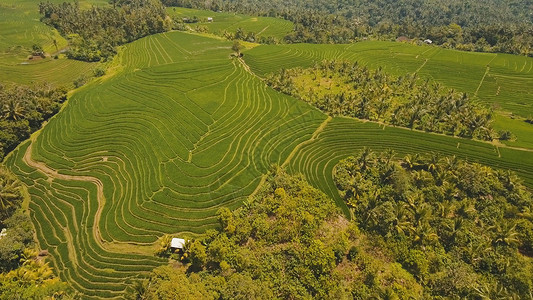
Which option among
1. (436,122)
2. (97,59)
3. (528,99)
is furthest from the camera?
(97,59)

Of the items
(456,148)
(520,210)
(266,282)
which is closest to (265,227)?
(266,282)

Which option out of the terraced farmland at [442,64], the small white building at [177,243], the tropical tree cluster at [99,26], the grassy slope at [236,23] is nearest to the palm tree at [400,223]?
the small white building at [177,243]

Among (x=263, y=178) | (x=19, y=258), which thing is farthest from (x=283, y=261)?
(x=19, y=258)

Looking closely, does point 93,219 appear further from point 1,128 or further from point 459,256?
point 459,256

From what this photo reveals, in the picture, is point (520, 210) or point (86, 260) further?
point (520, 210)

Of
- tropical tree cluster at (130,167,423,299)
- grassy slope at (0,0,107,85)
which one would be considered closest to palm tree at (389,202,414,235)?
tropical tree cluster at (130,167,423,299)

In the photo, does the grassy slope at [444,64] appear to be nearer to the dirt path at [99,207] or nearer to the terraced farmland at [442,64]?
the terraced farmland at [442,64]

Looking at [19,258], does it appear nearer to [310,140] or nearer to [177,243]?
[177,243]
